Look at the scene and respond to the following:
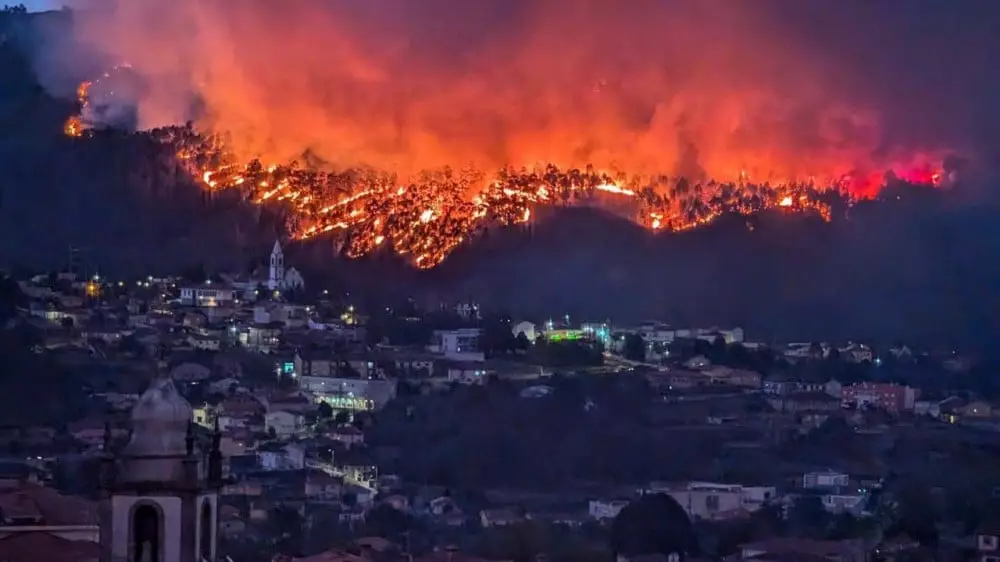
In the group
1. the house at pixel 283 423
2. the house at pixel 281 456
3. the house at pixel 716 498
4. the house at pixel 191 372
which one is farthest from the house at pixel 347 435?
the house at pixel 716 498

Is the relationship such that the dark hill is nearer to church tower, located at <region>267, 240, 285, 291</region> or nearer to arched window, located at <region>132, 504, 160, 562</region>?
church tower, located at <region>267, 240, 285, 291</region>

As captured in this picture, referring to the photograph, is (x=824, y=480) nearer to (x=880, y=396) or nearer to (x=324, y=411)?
(x=324, y=411)

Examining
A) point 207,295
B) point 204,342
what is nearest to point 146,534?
point 204,342

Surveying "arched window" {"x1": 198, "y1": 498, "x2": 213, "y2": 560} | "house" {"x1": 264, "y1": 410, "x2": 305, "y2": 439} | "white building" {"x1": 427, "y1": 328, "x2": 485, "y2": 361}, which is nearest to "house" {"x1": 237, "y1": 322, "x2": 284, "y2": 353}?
"white building" {"x1": 427, "y1": 328, "x2": 485, "y2": 361}

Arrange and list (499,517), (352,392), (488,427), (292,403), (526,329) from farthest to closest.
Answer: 1. (526,329)
2. (352,392)
3. (292,403)
4. (488,427)
5. (499,517)

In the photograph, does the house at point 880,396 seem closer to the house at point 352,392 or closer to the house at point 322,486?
the house at point 352,392

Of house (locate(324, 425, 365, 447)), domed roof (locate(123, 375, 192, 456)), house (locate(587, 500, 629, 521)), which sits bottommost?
house (locate(587, 500, 629, 521))
